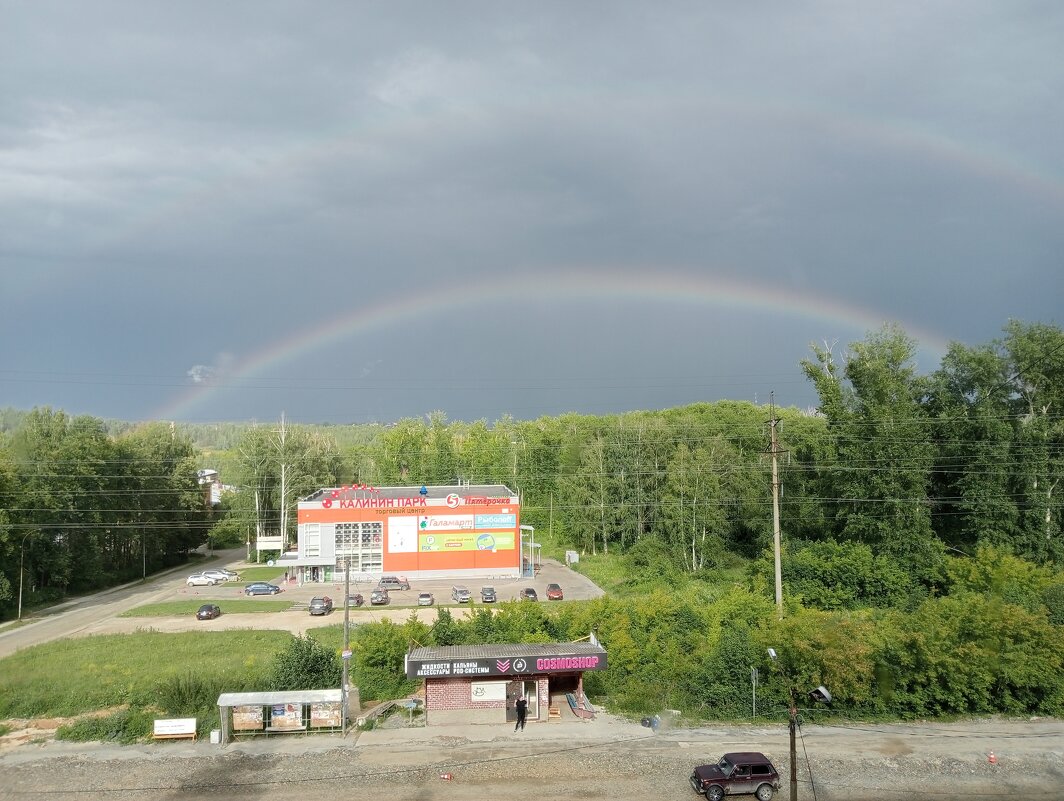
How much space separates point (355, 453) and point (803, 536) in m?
70.1

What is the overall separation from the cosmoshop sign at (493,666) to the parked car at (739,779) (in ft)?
20.4

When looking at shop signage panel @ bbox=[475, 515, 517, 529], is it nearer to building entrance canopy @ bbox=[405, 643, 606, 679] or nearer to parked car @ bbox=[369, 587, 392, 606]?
parked car @ bbox=[369, 587, 392, 606]

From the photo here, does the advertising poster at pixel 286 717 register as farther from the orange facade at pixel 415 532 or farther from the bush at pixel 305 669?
the orange facade at pixel 415 532

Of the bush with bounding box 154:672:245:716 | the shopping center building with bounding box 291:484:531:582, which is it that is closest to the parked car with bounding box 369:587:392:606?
the shopping center building with bounding box 291:484:531:582

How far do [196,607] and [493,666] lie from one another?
33.4 meters

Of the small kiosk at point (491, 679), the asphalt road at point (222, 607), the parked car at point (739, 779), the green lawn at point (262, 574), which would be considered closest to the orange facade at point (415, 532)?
the asphalt road at point (222, 607)

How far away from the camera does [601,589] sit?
54.0 metres

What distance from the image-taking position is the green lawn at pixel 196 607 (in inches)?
1853

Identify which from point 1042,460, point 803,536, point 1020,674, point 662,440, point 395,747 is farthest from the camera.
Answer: point 662,440

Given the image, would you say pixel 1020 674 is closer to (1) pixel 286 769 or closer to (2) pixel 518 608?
(2) pixel 518 608

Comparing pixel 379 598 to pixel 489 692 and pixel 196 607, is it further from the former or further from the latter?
pixel 489 692

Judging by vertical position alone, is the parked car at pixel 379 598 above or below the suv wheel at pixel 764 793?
below

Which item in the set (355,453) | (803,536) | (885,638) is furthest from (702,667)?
(355,453)

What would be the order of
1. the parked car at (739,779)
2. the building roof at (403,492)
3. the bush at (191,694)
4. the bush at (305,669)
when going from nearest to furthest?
1. the parked car at (739,779)
2. the bush at (191,694)
3. the bush at (305,669)
4. the building roof at (403,492)
